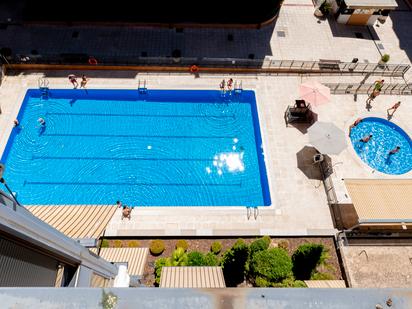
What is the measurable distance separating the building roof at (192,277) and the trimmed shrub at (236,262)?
57.0 inches

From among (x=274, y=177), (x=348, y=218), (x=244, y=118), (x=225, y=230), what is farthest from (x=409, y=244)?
(x=244, y=118)

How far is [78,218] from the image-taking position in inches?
450

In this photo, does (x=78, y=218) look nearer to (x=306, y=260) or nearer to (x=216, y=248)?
(x=216, y=248)

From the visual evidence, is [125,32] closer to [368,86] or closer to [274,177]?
[274,177]

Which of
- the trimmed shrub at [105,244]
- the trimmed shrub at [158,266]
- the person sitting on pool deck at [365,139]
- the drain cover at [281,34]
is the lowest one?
the trimmed shrub at [158,266]

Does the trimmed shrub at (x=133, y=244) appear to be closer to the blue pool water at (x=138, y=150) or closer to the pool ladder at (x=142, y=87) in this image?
the blue pool water at (x=138, y=150)

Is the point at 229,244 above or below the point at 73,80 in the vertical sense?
below

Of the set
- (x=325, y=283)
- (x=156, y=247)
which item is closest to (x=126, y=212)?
(x=156, y=247)

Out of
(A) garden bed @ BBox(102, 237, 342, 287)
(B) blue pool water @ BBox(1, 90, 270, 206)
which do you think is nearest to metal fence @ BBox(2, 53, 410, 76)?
(B) blue pool water @ BBox(1, 90, 270, 206)

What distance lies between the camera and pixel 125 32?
1047 inches

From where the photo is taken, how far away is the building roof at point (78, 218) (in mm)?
9781

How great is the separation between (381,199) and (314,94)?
8.59 meters

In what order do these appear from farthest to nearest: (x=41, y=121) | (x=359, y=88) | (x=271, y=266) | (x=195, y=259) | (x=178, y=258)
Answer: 1. (x=359, y=88)
2. (x=41, y=121)
3. (x=178, y=258)
4. (x=195, y=259)
5. (x=271, y=266)

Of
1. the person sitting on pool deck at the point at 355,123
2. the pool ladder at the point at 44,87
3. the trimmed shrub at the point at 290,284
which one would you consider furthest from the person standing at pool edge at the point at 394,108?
the pool ladder at the point at 44,87
